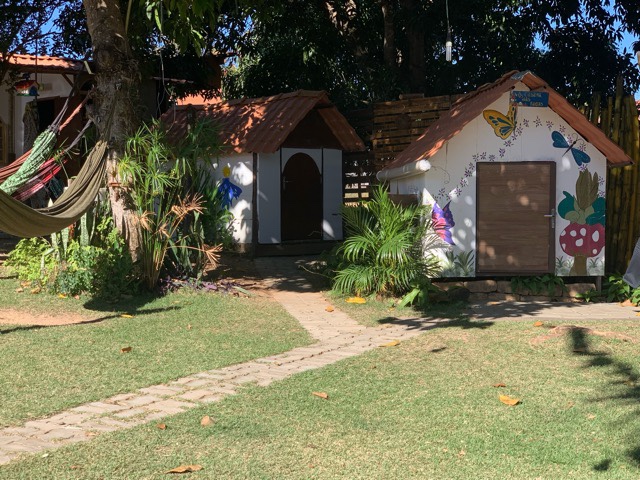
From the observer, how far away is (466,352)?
23.1ft

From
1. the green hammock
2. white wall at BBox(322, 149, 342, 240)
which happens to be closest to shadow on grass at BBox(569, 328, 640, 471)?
the green hammock

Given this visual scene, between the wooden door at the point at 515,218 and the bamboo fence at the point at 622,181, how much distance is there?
3.95ft

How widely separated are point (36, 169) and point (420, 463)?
6846mm

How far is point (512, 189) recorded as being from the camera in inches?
408

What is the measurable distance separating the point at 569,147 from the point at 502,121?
0.92 meters

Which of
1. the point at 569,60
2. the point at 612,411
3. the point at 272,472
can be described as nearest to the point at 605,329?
the point at 612,411

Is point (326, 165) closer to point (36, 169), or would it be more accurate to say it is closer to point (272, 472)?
point (36, 169)

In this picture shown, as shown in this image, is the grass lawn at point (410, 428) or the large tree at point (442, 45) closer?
the grass lawn at point (410, 428)

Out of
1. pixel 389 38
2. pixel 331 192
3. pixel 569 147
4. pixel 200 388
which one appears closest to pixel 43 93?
pixel 331 192

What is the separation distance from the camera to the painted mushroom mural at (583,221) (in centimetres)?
1038

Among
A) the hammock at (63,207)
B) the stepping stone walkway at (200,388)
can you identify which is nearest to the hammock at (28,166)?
the hammock at (63,207)

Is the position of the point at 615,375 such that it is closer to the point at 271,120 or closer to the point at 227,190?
the point at 271,120

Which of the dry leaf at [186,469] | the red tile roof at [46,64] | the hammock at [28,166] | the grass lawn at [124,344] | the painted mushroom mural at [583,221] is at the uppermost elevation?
the red tile roof at [46,64]

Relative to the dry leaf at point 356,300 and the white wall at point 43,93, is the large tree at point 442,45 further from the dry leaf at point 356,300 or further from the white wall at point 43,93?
the dry leaf at point 356,300
